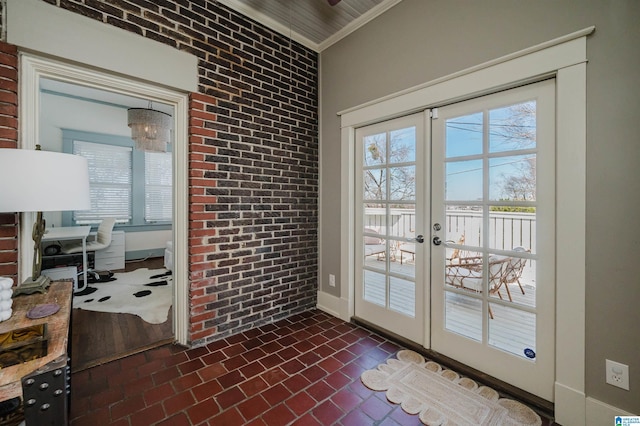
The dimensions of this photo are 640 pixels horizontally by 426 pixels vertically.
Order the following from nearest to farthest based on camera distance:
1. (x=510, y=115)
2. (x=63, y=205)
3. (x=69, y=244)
→ (x=63, y=205) → (x=510, y=115) → (x=69, y=244)

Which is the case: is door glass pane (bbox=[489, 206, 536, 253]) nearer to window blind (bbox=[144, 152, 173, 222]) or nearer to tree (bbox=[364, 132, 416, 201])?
tree (bbox=[364, 132, 416, 201])

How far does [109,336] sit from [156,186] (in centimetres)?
385

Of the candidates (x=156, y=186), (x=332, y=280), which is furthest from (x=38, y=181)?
(x=156, y=186)

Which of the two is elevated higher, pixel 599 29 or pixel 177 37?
pixel 177 37

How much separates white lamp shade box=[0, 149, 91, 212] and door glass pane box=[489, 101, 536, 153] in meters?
2.46

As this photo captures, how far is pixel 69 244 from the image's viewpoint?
4113mm

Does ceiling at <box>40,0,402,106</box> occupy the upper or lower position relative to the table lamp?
upper

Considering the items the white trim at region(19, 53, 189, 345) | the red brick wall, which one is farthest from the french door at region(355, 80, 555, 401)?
the red brick wall

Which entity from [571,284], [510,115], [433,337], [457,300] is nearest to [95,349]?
[433,337]

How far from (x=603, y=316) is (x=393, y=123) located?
1.86 metres

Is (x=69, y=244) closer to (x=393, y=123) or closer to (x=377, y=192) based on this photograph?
(x=377, y=192)

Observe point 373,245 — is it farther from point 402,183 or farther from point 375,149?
point 375,149

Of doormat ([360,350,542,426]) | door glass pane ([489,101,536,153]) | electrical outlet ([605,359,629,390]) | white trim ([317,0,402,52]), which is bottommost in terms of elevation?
doormat ([360,350,542,426])

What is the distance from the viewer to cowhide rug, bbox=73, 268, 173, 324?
2.94 metres
